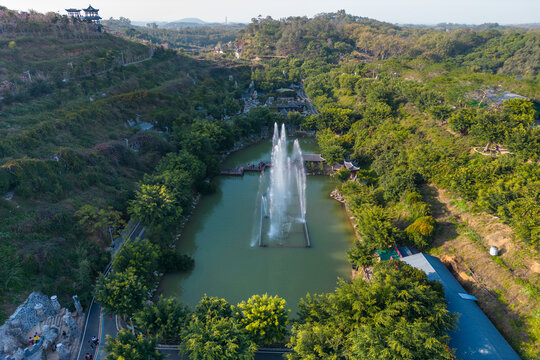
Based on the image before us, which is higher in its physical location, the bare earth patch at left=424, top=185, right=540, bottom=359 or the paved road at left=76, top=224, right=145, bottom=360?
the bare earth patch at left=424, top=185, right=540, bottom=359

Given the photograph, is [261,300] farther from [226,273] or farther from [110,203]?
[110,203]

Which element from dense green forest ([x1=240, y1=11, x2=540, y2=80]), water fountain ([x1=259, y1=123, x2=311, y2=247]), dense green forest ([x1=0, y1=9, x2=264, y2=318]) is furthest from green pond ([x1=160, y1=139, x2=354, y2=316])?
dense green forest ([x1=240, y1=11, x2=540, y2=80])

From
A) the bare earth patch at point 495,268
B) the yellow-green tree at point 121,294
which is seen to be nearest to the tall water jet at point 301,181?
the bare earth patch at point 495,268

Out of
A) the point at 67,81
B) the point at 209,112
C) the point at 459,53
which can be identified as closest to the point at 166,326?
the point at 209,112

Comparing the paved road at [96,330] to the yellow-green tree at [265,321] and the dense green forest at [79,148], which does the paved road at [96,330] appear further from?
the yellow-green tree at [265,321]

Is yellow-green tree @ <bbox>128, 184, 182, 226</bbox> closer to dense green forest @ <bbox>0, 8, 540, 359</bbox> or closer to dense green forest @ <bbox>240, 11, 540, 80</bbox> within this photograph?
dense green forest @ <bbox>0, 8, 540, 359</bbox>

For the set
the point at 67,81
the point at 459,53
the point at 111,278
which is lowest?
the point at 111,278
